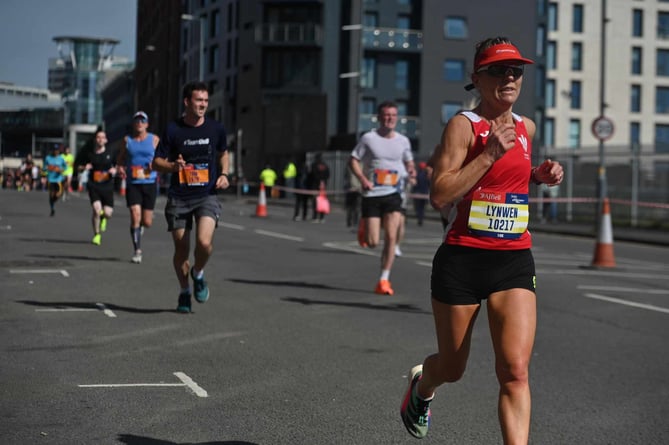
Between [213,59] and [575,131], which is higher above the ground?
[213,59]

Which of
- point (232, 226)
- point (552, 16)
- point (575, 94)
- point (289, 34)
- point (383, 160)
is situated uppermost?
point (552, 16)

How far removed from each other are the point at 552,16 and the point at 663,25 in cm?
790

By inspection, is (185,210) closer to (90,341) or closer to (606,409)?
(90,341)

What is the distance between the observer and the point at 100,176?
1720 centimetres

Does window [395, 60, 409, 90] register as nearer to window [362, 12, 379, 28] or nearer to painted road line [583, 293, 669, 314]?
window [362, 12, 379, 28]

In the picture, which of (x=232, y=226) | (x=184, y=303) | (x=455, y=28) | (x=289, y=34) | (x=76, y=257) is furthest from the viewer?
(x=289, y=34)

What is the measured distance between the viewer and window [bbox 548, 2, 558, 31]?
257 ft

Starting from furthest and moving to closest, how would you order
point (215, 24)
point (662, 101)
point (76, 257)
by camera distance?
point (215, 24) → point (662, 101) → point (76, 257)

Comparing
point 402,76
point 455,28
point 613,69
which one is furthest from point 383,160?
point 613,69

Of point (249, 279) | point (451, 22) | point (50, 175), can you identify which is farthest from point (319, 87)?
point (249, 279)

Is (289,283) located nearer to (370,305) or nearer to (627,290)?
(370,305)

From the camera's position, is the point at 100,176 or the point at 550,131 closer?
the point at 100,176

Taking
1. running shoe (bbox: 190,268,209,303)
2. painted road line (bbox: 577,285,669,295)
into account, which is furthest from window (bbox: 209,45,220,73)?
running shoe (bbox: 190,268,209,303)

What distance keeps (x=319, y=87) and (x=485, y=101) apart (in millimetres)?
65124
